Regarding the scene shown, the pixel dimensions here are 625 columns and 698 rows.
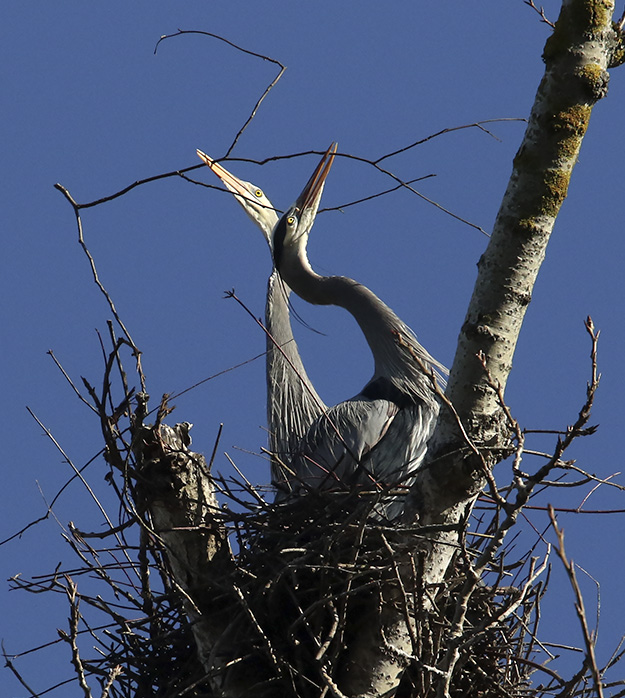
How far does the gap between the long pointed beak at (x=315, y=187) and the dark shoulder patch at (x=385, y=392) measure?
1371 millimetres

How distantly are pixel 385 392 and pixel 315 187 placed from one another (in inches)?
62.8

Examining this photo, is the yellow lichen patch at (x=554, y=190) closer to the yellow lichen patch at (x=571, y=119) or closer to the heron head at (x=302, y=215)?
the yellow lichen patch at (x=571, y=119)

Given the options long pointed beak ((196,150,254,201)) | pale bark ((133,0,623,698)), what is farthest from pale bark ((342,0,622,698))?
long pointed beak ((196,150,254,201))

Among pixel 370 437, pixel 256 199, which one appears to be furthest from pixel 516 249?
pixel 256 199

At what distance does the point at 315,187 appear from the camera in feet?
18.1

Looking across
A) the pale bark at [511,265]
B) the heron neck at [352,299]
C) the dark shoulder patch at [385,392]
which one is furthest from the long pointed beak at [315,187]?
the pale bark at [511,265]

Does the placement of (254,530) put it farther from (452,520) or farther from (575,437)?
(575,437)

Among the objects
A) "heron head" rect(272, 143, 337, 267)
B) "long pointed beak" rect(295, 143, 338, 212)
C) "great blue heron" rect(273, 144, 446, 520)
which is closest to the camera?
"great blue heron" rect(273, 144, 446, 520)

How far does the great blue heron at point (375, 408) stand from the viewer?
4.07m

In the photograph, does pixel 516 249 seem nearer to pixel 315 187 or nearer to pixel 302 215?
pixel 302 215

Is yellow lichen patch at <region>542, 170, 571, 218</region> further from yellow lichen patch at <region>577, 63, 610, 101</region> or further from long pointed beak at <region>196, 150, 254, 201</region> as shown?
long pointed beak at <region>196, 150, 254, 201</region>

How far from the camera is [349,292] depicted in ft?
15.9

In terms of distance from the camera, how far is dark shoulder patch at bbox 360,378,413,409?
14.3ft

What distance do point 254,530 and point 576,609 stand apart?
1.70 metres
